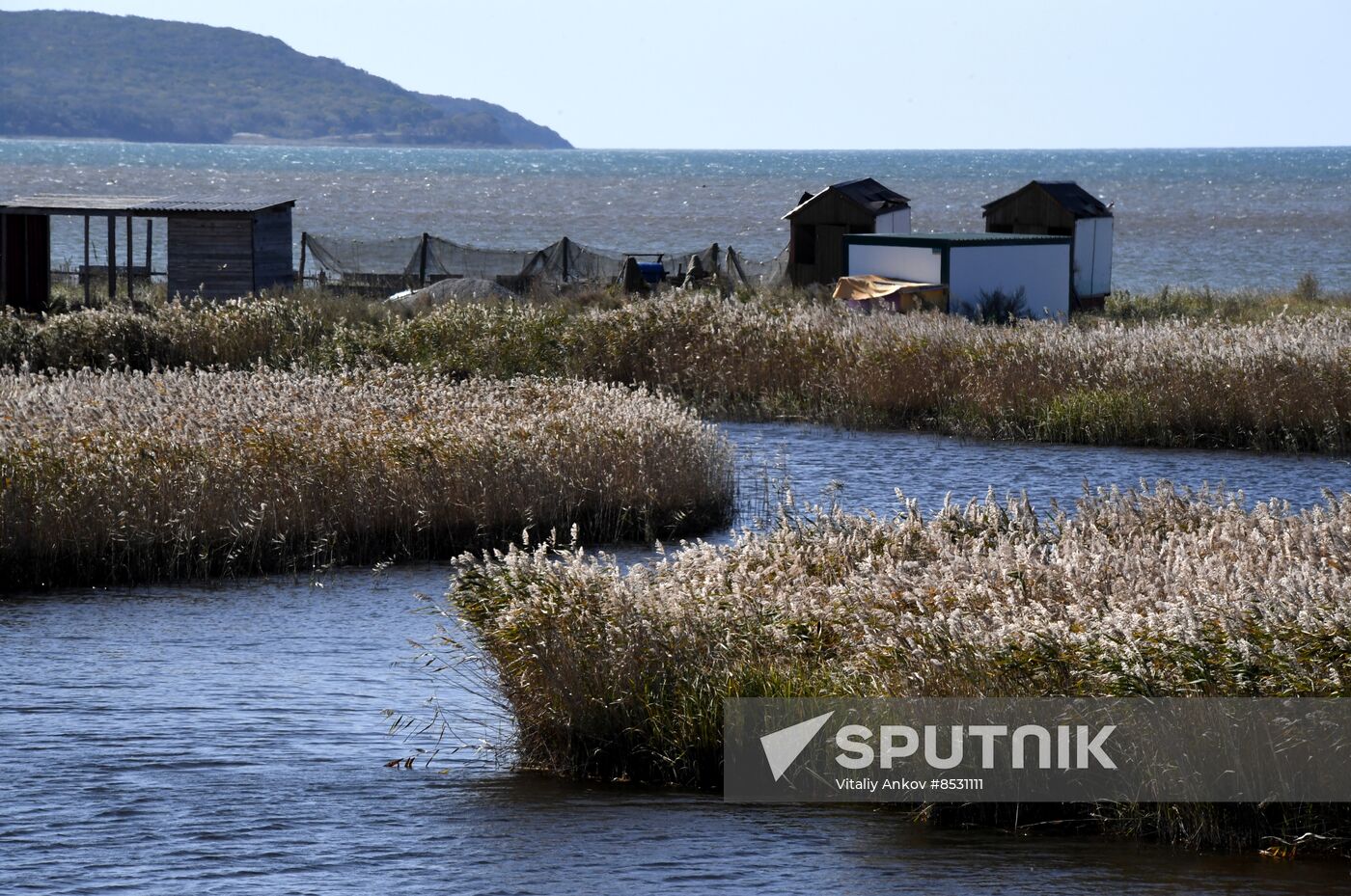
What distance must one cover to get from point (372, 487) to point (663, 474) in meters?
3.28

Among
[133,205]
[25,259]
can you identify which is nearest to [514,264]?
[133,205]

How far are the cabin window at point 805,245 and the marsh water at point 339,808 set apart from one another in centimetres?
2918

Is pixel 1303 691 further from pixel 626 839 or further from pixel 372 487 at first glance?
pixel 372 487

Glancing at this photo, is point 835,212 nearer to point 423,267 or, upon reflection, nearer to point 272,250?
point 423,267

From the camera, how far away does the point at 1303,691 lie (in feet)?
29.0

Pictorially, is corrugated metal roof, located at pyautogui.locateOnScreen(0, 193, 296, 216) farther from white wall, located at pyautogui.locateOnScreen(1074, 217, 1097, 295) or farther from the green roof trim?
white wall, located at pyautogui.locateOnScreen(1074, 217, 1097, 295)

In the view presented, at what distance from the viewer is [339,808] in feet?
32.5

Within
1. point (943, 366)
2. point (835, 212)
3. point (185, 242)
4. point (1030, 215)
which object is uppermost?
point (1030, 215)

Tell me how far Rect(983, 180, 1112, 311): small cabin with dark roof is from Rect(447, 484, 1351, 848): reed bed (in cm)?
3035

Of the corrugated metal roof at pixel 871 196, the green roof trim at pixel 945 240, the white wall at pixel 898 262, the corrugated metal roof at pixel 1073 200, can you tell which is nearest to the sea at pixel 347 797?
the white wall at pixel 898 262

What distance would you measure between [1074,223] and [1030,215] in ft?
5.20

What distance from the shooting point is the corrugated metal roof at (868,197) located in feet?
138

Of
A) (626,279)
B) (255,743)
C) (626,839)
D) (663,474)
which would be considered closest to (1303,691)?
(626,839)

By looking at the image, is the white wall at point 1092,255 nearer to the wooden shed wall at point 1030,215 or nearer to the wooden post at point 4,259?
the wooden shed wall at point 1030,215
